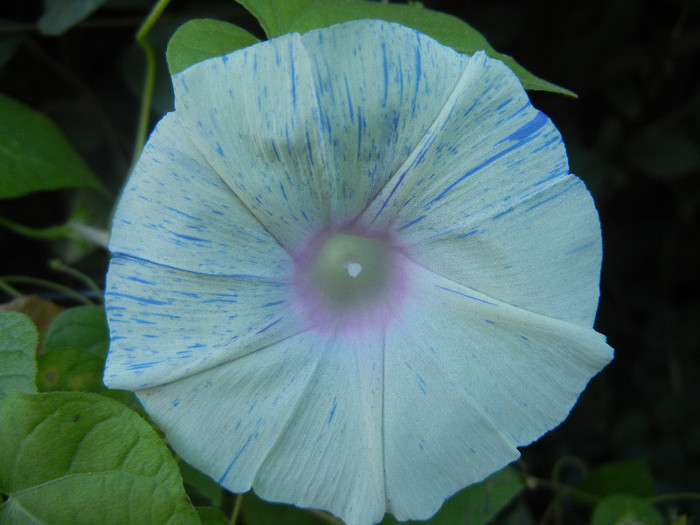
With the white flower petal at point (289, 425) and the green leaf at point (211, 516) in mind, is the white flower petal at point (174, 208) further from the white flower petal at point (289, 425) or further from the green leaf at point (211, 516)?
the green leaf at point (211, 516)

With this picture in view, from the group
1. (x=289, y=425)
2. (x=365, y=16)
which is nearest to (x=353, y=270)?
(x=289, y=425)

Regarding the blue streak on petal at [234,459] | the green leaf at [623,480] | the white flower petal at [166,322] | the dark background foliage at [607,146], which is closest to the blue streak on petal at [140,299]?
the white flower petal at [166,322]

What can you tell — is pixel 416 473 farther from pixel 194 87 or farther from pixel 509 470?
pixel 194 87

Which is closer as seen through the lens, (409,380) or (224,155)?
(224,155)

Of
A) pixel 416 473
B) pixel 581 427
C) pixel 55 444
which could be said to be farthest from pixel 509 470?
pixel 55 444

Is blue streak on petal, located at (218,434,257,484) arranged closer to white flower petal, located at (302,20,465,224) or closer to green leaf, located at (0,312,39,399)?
green leaf, located at (0,312,39,399)

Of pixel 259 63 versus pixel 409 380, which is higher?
pixel 259 63

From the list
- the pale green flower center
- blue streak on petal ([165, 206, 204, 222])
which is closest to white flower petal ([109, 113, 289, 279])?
blue streak on petal ([165, 206, 204, 222])
